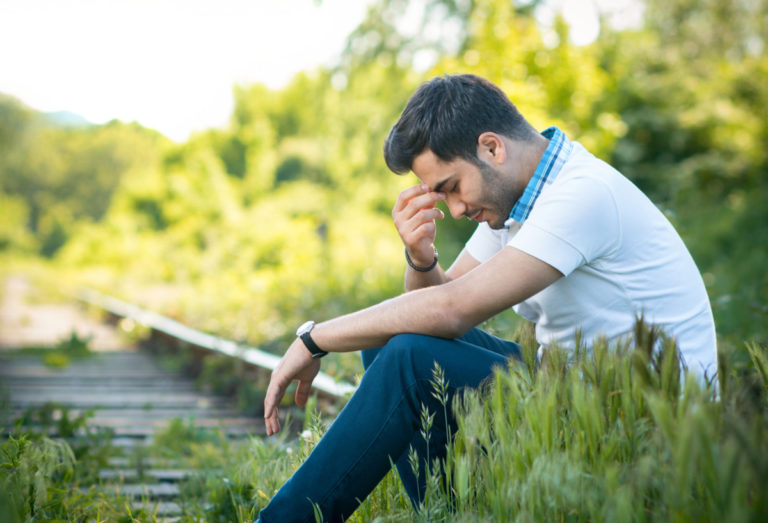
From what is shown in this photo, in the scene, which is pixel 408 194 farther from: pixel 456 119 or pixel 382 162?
pixel 382 162

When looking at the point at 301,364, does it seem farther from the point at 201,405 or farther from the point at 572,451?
the point at 201,405

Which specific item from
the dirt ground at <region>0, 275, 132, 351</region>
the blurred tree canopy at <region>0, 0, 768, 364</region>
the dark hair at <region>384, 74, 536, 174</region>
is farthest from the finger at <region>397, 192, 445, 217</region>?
the dirt ground at <region>0, 275, 132, 351</region>

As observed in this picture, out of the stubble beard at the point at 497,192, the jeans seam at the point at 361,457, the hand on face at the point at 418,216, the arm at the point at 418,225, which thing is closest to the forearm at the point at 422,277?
the arm at the point at 418,225

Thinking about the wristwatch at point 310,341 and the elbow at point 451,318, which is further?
the wristwatch at point 310,341

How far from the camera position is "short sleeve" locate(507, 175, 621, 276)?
221cm

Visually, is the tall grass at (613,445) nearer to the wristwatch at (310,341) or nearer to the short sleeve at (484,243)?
the wristwatch at (310,341)

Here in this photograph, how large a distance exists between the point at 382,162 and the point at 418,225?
1825 cm

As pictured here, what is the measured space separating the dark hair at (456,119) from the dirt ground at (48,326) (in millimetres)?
7831

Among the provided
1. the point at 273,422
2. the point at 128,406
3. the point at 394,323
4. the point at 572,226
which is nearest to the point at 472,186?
the point at 572,226

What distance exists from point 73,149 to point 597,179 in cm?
8527

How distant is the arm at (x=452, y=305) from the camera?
222cm

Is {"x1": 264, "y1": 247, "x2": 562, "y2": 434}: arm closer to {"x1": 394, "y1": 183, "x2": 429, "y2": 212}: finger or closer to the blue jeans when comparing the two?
the blue jeans

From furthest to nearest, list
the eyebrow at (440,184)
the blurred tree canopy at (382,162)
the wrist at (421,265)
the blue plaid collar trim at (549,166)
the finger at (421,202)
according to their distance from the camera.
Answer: the blurred tree canopy at (382,162)
the wrist at (421,265)
the finger at (421,202)
the eyebrow at (440,184)
the blue plaid collar trim at (549,166)

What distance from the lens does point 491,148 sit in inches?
103
